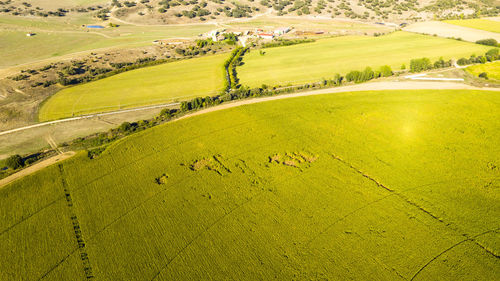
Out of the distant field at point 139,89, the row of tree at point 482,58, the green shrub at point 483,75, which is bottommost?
the distant field at point 139,89

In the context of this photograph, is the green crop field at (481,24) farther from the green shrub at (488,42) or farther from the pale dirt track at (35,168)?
the pale dirt track at (35,168)

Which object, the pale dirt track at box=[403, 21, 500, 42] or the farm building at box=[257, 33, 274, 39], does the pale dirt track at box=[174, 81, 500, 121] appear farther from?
the farm building at box=[257, 33, 274, 39]

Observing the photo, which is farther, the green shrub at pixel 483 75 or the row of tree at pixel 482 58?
the row of tree at pixel 482 58

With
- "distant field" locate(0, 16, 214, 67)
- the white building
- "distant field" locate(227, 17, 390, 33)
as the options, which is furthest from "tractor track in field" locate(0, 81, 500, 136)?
"distant field" locate(227, 17, 390, 33)

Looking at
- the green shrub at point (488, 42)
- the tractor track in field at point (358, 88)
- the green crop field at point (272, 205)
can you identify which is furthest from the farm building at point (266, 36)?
the green shrub at point (488, 42)

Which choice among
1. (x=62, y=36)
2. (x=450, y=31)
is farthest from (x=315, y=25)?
(x=62, y=36)

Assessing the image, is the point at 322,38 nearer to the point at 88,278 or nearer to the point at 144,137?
the point at 144,137
